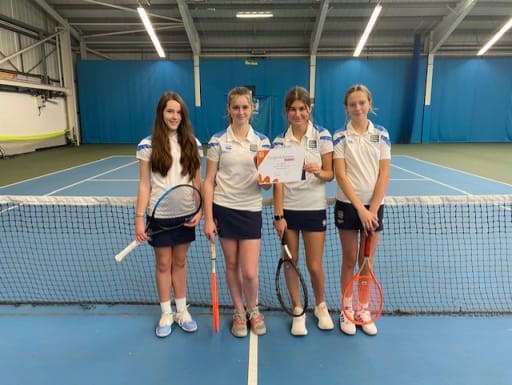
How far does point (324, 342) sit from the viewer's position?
263 cm

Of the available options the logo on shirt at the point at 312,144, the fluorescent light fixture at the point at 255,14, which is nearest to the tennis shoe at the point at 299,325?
the logo on shirt at the point at 312,144

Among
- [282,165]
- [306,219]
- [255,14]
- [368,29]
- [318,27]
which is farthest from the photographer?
[318,27]

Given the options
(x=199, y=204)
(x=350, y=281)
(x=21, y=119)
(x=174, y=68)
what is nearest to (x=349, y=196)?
(x=350, y=281)

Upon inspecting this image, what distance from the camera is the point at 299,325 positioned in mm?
2715

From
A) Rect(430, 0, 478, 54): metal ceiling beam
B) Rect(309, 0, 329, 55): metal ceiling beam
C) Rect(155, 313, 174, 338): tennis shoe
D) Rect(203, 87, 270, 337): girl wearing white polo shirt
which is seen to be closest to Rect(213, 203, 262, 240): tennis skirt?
Rect(203, 87, 270, 337): girl wearing white polo shirt

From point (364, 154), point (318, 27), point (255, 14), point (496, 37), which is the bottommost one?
point (364, 154)

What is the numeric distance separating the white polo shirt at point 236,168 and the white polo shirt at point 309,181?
20cm

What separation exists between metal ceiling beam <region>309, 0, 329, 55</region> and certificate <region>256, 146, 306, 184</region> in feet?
42.7

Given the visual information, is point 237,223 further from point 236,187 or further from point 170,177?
point 170,177

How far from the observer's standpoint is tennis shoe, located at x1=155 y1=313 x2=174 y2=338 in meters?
2.69

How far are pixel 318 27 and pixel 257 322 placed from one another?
48.4ft

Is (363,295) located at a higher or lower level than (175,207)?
lower

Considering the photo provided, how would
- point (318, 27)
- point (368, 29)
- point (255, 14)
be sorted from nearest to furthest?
point (255, 14), point (368, 29), point (318, 27)

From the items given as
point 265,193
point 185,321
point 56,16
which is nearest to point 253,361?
point 185,321
